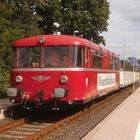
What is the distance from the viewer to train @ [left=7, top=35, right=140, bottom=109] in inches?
648

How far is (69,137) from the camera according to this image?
13.1 metres

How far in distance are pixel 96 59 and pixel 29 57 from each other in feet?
12.9

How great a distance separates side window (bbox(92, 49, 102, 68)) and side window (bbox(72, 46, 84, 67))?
2.27 metres

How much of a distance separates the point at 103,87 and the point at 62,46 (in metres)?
6.58

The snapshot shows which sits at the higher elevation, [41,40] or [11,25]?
[11,25]

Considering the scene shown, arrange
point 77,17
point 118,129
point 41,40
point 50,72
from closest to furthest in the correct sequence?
1. point 118,129
2. point 50,72
3. point 41,40
4. point 77,17

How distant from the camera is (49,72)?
16609 mm

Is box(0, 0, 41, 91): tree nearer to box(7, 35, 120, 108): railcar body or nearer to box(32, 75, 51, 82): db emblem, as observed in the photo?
box(7, 35, 120, 108): railcar body

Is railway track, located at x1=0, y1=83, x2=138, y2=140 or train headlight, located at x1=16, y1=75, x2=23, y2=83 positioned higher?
train headlight, located at x1=16, y1=75, x2=23, y2=83

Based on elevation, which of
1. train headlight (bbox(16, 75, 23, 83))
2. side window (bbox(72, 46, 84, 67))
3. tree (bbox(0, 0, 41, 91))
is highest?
tree (bbox(0, 0, 41, 91))

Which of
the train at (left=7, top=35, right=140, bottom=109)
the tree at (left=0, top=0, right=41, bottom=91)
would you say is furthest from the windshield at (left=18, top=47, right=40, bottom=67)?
the tree at (left=0, top=0, right=41, bottom=91)

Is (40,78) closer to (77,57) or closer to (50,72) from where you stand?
(50,72)

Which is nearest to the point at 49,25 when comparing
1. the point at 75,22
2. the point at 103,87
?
the point at 75,22

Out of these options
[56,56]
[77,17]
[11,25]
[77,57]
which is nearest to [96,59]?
[77,57]
